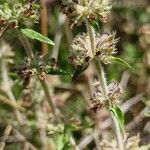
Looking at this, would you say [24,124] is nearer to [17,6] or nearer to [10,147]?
[10,147]

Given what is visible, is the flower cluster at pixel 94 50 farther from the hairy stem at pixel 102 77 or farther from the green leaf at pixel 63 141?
the green leaf at pixel 63 141

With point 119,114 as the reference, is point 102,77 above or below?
above

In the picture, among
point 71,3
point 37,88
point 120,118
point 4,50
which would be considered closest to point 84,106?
point 37,88

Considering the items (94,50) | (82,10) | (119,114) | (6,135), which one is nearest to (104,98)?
(119,114)

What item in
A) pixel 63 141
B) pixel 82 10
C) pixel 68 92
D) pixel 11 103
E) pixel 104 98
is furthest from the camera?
pixel 68 92

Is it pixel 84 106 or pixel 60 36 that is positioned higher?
pixel 60 36

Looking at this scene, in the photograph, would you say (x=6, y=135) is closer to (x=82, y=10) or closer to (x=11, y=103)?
(x=11, y=103)

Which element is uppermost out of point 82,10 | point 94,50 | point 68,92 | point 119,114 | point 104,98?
point 68,92
